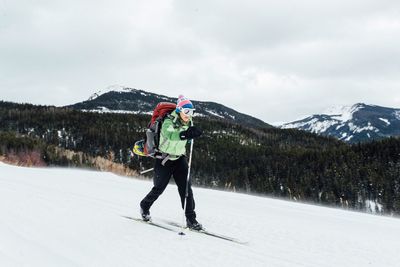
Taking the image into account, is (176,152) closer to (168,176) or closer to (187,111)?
(168,176)

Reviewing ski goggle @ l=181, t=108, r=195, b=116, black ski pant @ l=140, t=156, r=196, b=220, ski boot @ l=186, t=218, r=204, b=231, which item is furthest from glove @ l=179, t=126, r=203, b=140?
ski boot @ l=186, t=218, r=204, b=231

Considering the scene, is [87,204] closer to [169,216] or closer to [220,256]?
[169,216]

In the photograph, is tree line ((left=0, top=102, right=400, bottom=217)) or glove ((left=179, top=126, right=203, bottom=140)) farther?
tree line ((left=0, top=102, right=400, bottom=217))

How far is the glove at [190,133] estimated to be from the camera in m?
5.94

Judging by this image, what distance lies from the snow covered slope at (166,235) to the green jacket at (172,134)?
1175 millimetres

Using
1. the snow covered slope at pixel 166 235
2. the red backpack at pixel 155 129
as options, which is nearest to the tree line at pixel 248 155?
the snow covered slope at pixel 166 235

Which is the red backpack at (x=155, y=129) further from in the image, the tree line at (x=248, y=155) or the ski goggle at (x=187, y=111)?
the tree line at (x=248, y=155)

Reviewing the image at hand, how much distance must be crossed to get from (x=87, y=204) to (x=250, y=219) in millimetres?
2870

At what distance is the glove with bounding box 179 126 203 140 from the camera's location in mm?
5941

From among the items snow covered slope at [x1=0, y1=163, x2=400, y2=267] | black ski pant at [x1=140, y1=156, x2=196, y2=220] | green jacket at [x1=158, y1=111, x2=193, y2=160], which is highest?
green jacket at [x1=158, y1=111, x2=193, y2=160]

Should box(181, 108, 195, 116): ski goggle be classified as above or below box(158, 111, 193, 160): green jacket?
above

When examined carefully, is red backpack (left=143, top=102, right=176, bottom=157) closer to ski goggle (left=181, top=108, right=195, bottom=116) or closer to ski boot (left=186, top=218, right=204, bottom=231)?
ski goggle (left=181, top=108, right=195, bottom=116)

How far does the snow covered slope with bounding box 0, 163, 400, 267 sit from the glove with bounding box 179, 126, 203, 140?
1.36 metres

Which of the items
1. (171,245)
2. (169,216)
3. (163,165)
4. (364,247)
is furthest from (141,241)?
(364,247)
